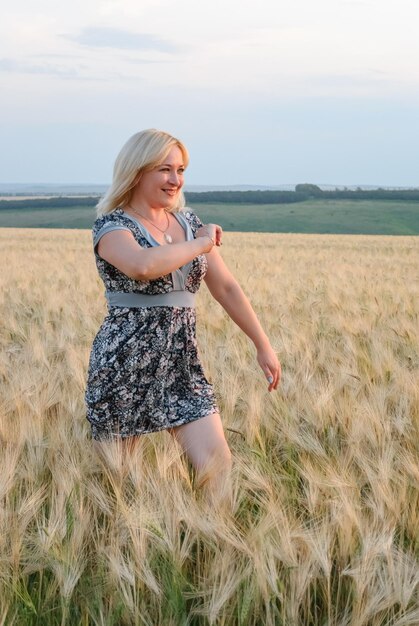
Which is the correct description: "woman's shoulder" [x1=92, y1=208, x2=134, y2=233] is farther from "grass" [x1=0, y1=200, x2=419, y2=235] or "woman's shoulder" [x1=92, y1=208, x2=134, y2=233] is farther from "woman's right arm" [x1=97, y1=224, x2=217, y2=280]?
"grass" [x1=0, y1=200, x2=419, y2=235]

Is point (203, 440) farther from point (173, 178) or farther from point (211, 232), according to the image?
point (173, 178)

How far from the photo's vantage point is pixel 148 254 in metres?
2.79

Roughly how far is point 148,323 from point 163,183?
49cm

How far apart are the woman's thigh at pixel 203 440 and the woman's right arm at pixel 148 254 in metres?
0.52

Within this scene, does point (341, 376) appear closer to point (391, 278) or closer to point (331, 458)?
point (331, 458)

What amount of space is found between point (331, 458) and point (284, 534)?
0.94 metres

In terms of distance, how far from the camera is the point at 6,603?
6.09ft

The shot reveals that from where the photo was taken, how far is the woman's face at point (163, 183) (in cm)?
300

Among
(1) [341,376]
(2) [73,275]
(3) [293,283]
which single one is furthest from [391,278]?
(1) [341,376]

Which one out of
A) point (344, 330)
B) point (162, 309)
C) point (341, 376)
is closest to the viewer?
point (162, 309)

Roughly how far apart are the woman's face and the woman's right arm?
0.22m

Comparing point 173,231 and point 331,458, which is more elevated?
point 173,231

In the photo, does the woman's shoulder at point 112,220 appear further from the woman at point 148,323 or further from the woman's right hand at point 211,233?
the woman's right hand at point 211,233

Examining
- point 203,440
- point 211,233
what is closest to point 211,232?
point 211,233
